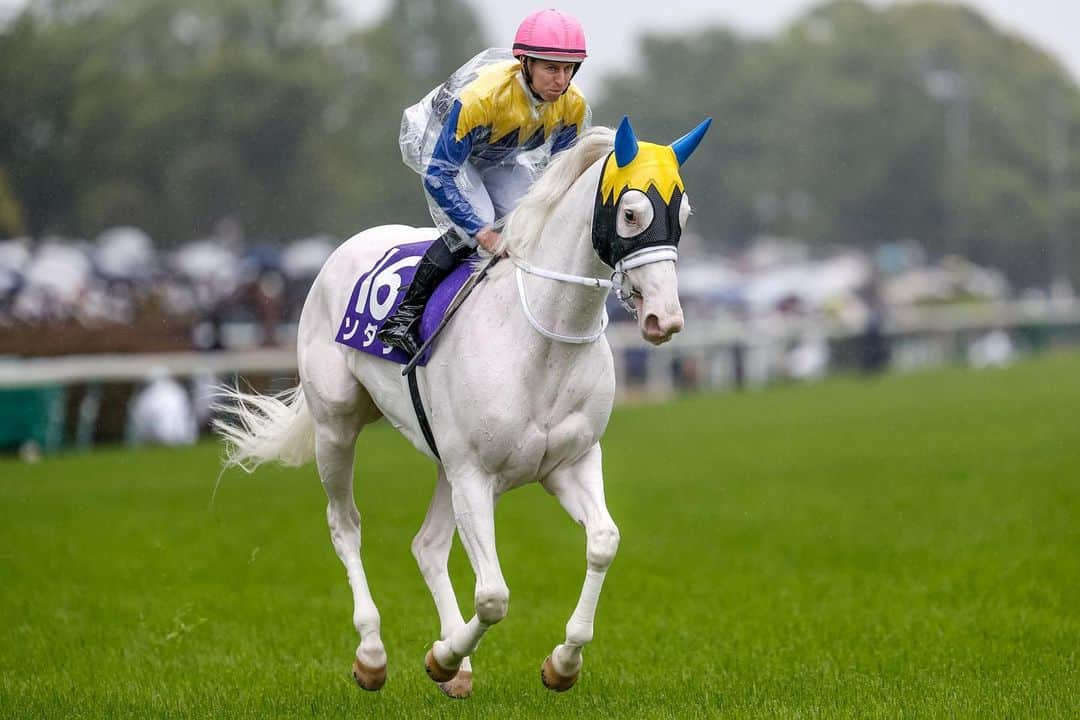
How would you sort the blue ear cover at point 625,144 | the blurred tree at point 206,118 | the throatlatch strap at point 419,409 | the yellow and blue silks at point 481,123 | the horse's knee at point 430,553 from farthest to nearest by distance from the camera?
the blurred tree at point 206,118
the horse's knee at point 430,553
the throatlatch strap at point 419,409
the yellow and blue silks at point 481,123
the blue ear cover at point 625,144

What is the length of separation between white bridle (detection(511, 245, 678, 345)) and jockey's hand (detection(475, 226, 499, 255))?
0.11 meters

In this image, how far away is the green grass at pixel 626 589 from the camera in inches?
273

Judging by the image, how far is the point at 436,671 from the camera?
6.71 meters

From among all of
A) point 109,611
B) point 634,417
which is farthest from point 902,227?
point 109,611

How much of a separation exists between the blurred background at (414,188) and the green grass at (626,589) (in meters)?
1.68

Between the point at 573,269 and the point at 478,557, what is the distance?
116 cm

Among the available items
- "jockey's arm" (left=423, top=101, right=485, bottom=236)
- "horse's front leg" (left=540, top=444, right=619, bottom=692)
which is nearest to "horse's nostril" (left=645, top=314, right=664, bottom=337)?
"horse's front leg" (left=540, top=444, right=619, bottom=692)

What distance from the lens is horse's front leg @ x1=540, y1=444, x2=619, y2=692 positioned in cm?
629

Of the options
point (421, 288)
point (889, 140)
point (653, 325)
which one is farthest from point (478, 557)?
point (889, 140)

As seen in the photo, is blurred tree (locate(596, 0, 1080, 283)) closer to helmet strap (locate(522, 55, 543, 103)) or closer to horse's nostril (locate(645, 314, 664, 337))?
helmet strap (locate(522, 55, 543, 103))

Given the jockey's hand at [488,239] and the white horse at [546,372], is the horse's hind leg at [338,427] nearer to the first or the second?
the white horse at [546,372]

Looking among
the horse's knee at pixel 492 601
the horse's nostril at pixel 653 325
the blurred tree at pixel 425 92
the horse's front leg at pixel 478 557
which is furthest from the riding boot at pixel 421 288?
the blurred tree at pixel 425 92

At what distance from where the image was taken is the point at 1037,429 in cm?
2072

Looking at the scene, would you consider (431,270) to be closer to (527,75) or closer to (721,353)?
(527,75)
